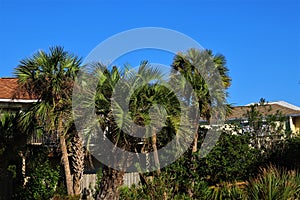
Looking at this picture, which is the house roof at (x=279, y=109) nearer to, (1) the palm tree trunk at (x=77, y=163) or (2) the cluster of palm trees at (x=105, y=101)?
(2) the cluster of palm trees at (x=105, y=101)

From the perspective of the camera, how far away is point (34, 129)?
67.0ft

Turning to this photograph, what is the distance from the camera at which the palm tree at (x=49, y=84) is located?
18.8 m

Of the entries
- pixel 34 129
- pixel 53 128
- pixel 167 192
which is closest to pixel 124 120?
pixel 167 192

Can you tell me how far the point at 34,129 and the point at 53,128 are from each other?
2.08 meters

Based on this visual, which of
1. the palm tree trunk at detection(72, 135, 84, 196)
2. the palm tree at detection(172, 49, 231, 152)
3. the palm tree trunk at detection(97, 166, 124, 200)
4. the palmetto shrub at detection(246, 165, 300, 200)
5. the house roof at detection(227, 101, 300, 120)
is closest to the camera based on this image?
the palmetto shrub at detection(246, 165, 300, 200)

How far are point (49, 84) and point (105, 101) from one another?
5623mm

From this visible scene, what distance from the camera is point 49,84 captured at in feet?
63.0

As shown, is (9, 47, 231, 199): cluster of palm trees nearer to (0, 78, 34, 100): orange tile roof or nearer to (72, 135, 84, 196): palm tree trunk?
(72, 135, 84, 196): palm tree trunk

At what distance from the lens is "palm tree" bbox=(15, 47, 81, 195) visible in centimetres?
1878

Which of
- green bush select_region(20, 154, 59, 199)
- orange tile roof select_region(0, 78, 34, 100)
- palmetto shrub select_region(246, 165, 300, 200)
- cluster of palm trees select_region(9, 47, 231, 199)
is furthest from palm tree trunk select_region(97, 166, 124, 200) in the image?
orange tile roof select_region(0, 78, 34, 100)

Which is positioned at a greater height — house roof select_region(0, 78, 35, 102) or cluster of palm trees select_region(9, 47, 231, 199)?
house roof select_region(0, 78, 35, 102)

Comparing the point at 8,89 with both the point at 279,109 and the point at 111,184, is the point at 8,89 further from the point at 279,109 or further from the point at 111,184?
the point at 279,109

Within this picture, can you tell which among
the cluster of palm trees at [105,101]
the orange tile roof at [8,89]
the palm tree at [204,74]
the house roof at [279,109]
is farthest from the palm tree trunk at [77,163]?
the house roof at [279,109]

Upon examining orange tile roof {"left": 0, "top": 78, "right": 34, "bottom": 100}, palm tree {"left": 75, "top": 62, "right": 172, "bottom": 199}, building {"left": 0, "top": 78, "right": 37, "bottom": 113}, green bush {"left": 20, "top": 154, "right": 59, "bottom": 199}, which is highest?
orange tile roof {"left": 0, "top": 78, "right": 34, "bottom": 100}
